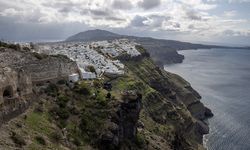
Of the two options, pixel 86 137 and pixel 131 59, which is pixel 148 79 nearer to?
pixel 131 59

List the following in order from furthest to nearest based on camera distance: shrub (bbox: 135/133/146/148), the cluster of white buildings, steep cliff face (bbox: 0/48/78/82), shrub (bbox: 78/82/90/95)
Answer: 1. the cluster of white buildings
2. shrub (bbox: 78/82/90/95)
3. shrub (bbox: 135/133/146/148)
4. steep cliff face (bbox: 0/48/78/82)

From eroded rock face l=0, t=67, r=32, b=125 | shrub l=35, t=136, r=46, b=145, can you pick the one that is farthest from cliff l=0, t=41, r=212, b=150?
eroded rock face l=0, t=67, r=32, b=125

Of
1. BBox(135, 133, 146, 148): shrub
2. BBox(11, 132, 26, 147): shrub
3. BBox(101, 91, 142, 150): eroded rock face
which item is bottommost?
BBox(135, 133, 146, 148): shrub

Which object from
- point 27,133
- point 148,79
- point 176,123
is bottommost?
point 176,123

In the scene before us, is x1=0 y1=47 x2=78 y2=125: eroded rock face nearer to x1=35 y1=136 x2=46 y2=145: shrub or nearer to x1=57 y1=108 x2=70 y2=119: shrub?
x1=35 y1=136 x2=46 y2=145: shrub

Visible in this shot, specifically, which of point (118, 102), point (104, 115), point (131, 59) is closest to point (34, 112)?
point (104, 115)

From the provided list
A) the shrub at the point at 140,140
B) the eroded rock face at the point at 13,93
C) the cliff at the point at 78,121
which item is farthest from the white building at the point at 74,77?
the eroded rock face at the point at 13,93

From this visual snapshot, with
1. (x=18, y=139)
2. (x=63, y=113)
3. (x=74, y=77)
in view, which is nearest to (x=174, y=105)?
(x=74, y=77)

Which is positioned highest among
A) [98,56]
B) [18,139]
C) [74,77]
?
[74,77]

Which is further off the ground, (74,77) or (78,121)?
(74,77)

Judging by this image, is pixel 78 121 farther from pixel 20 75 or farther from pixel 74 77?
pixel 74 77

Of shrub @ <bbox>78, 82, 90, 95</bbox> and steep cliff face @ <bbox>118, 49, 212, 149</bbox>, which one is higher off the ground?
shrub @ <bbox>78, 82, 90, 95</bbox>
